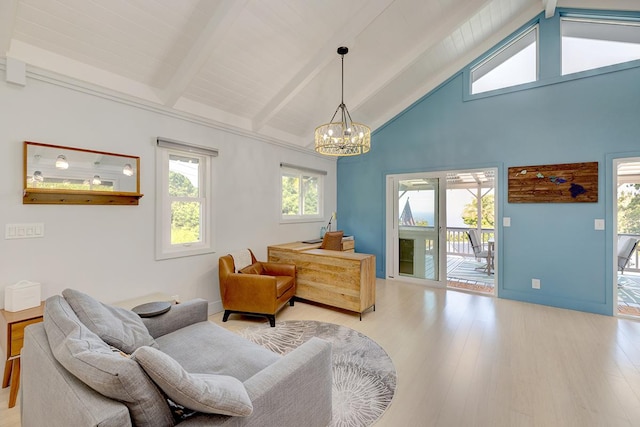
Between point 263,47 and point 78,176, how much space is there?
2257 mm

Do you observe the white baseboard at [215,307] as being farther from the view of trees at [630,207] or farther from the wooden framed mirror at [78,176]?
the view of trees at [630,207]

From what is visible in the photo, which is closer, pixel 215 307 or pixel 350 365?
pixel 350 365

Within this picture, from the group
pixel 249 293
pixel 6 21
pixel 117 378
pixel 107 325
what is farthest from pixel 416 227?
pixel 6 21

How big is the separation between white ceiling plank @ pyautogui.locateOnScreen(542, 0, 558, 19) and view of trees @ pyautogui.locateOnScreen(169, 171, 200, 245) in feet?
17.4

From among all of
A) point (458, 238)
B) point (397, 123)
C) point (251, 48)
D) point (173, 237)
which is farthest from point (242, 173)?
point (458, 238)

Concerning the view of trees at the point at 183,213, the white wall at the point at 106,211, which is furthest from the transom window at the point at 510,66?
→ the view of trees at the point at 183,213

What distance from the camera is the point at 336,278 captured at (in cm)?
369

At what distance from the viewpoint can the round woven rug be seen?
1931mm

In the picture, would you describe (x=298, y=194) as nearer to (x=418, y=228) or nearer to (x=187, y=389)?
(x=418, y=228)

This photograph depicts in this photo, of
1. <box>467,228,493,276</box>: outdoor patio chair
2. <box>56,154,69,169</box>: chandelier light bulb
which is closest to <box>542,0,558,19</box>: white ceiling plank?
<box>467,228,493,276</box>: outdoor patio chair

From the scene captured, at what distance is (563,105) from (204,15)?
15.1 ft

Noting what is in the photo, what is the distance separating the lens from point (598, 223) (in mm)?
3699

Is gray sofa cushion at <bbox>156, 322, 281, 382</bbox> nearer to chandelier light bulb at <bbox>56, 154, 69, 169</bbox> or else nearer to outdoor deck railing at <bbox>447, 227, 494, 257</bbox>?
chandelier light bulb at <bbox>56, 154, 69, 169</bbox>

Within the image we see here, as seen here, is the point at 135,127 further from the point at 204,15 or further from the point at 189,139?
the point at 204,15
